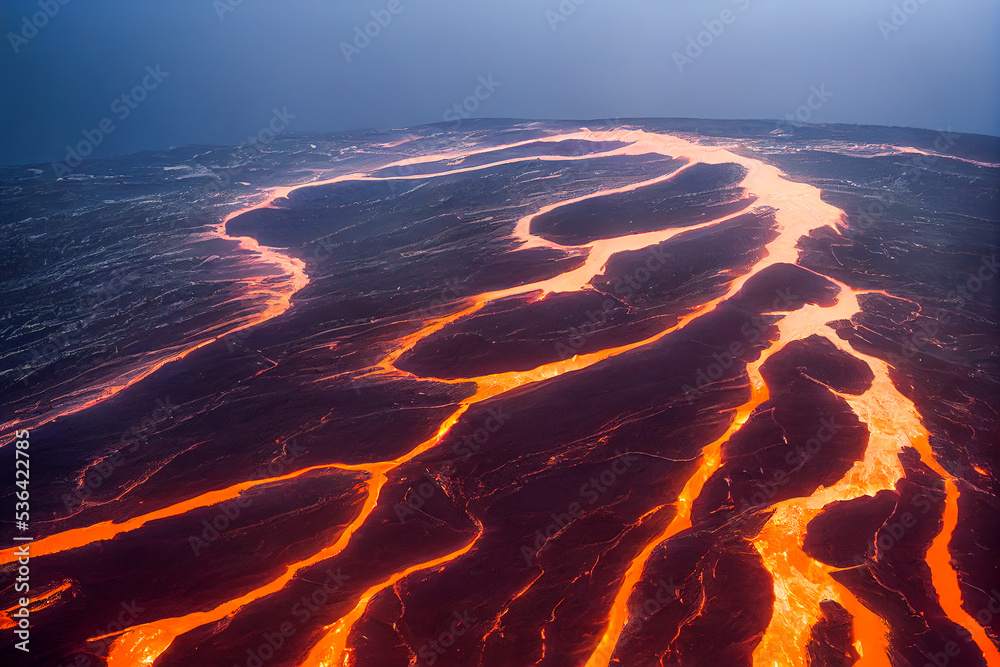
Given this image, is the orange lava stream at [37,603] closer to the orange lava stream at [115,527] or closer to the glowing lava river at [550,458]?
the glowing lava river at [550,458]

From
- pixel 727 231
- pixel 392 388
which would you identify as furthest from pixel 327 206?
pixel 727 231

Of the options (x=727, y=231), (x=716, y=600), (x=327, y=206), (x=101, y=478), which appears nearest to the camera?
(x=716, y=600)

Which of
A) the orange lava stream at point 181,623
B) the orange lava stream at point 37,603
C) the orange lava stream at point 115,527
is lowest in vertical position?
the orange lava stream at point 181,623

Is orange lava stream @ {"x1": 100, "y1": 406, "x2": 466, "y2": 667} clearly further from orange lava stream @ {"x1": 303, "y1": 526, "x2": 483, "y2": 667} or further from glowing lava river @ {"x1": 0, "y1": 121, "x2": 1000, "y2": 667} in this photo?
orange lava stream @ {"x1": 303, "y1": 526, "x2": 483, "y2": 667}

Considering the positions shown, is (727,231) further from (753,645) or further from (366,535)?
(366,535)

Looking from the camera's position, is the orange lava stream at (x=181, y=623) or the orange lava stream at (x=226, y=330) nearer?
the orange lava stream at (x=181, y=623)

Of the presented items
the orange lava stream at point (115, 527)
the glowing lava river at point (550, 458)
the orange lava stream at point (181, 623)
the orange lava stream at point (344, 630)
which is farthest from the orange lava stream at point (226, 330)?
the orange lava stream at point (344, 630)

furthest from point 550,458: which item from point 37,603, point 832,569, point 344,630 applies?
point 37,603

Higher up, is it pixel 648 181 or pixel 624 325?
pixel 648 181
